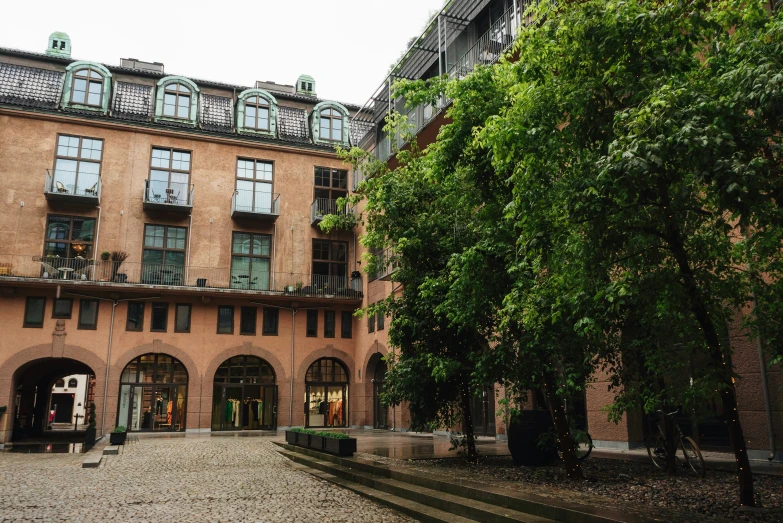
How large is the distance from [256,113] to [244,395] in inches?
578

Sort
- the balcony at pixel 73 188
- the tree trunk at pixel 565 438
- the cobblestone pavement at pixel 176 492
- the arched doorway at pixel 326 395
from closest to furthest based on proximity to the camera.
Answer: the cobblestone pavement at pixel 176 492, the tree trunk at pixel 565 438, the balcony at pixel 73 188, the arched doorway at pixel 326 395

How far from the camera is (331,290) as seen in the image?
3247 cm

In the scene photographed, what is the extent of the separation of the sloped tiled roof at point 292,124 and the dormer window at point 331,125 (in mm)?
984

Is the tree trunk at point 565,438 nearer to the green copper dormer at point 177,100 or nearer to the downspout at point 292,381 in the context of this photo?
the downspout at point 292,381

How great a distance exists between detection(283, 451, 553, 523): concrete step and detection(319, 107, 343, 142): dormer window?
24.2m

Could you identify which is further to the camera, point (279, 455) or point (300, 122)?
point (300, 122)

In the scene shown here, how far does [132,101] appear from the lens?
31.2 meters

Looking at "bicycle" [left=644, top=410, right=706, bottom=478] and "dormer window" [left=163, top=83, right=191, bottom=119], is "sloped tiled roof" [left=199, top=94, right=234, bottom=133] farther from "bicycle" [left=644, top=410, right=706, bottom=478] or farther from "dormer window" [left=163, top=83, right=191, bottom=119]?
"bicycle" [left=644, top=410, right=706, bottom=478]

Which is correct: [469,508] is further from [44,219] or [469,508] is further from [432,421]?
[44,219]

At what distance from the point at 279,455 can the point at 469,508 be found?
34.3 feet

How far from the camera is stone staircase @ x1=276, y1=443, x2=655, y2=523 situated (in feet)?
22.5

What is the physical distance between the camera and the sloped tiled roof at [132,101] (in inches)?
1202

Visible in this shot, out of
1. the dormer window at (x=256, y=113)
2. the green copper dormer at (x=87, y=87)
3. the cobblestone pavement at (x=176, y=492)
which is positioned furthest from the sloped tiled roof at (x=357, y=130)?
the cobblestone pavement at (x=176, y=492)

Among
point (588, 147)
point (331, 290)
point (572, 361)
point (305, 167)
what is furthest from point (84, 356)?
point (588, 147)
